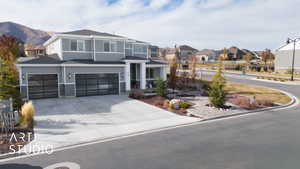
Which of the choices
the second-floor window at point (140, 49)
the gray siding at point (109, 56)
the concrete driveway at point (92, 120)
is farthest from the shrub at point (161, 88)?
the second-floor window at point (140, 49)

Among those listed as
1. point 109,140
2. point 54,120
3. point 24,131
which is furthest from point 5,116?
point 109,140

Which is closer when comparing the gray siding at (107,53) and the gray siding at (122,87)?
the gray siding at (107,53)

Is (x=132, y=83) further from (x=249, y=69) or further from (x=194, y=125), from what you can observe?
(x=249, y=69)

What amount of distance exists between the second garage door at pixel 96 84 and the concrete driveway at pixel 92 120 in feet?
12.0

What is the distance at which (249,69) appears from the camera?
185ft

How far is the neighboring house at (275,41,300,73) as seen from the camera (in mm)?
48072

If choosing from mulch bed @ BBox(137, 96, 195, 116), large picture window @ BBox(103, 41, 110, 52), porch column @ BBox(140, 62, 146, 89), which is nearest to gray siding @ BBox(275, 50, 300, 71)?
porch column @ BBox(140, 62, 146, 89)

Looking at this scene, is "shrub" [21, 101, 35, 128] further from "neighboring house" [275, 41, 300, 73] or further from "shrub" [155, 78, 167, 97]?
"neighboring house" [275, 41, 300, 73]

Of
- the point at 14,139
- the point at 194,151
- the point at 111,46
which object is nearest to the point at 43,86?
the point at 111,46

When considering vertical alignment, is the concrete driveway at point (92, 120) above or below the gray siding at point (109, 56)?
below

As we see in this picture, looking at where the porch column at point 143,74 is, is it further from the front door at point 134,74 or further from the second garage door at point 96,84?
the second garage door at point 96,84

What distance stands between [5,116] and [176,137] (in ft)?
30.6

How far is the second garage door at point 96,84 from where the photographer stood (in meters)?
21.3

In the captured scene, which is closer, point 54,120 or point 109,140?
point 109,140
